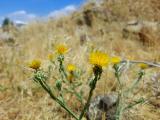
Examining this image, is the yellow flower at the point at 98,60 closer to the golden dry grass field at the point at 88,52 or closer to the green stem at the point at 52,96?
the green stem at the point at 52,96

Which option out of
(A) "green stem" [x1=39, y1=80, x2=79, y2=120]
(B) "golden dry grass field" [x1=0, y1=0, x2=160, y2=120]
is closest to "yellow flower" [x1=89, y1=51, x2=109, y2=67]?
(A) "green stem" [x1=39, y1=80, x2=79, y2=120]

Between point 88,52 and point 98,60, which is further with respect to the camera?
point 88,52

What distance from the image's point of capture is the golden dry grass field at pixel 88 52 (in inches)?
139

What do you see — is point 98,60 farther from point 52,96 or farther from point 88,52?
point 88,52

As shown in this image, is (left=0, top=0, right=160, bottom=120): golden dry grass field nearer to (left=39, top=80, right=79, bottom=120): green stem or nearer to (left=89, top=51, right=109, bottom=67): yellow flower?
(left=39, top=80, right=79, bottom=120): green stem

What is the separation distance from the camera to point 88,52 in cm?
536

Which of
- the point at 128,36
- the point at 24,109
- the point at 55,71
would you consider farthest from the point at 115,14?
the point at 24,109

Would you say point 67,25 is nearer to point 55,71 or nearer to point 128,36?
point 128,36

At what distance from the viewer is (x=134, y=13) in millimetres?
9445

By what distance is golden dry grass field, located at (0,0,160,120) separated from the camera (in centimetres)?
353

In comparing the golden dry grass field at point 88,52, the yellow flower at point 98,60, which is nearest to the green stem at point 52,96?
the yellow flower at point 98,60

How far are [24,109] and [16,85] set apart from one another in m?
0.56

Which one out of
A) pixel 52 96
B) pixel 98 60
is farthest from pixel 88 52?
pixel 98 60

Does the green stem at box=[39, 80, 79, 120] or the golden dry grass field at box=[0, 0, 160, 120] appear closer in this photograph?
the green stem at box=[39, 80, 79, 120]
